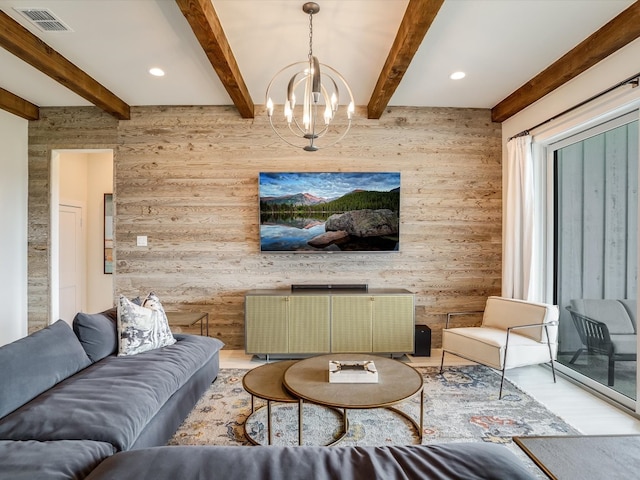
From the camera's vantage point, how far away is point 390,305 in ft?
11.8

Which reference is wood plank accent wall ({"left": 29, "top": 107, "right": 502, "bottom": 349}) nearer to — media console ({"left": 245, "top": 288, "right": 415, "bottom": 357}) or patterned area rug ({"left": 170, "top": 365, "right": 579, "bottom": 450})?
media console ({"left": 245, "top": 288, "right": 415, "bottom": 357})

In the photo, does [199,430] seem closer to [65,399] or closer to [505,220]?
[65,399]

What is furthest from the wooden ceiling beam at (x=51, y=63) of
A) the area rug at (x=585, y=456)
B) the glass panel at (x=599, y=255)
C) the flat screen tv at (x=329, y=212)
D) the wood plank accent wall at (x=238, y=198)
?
the glass panel at (x=599, y=255)

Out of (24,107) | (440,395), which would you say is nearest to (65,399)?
(440,395)

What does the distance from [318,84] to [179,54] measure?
156 cm

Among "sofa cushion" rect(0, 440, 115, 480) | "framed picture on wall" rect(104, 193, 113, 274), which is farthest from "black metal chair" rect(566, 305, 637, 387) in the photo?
"framed picture on wall" rect(104, 193, 113, 274)

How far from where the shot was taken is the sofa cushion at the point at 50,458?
3.98ft

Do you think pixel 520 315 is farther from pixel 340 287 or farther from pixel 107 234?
pixel 107 234

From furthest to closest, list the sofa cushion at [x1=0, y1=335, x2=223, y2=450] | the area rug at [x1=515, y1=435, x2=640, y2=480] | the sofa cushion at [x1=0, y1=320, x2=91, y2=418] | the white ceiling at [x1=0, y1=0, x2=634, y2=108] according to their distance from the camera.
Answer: the white ceiling at [x1=0, y1=0, x2=634, y2=108] < the sofa cushion at [x1=0, y1=320, x2=91, y2=418] < the sofa cushion at [x1=0, y1=335, x2=223, y2=450] < the area rug at [x1=515, y1=435, x2=640, y2=480]

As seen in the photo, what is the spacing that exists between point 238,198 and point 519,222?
3.03 meters

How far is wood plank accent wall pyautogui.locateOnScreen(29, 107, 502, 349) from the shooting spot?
3.95 metres

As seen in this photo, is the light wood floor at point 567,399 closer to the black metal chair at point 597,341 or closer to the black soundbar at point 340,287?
the black metal chair at point 597,341

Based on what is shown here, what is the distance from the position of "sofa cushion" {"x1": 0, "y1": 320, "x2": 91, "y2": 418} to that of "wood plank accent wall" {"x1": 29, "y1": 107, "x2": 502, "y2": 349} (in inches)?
70.7

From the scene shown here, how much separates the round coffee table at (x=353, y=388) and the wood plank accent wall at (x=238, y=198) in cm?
173
